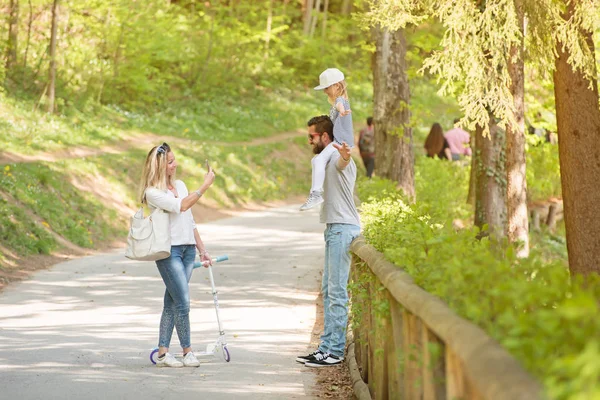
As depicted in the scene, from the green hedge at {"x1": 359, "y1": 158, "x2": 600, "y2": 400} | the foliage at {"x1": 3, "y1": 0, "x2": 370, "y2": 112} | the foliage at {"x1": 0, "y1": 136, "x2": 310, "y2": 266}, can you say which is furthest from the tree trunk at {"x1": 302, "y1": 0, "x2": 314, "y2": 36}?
the green hedge at {"x1": 359, "y1": 158, "x2": 600, "y2": 400}

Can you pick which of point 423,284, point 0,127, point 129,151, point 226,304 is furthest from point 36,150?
point 423,284

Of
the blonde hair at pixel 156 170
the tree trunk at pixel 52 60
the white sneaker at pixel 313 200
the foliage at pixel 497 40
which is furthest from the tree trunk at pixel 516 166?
the tree trunk at pixel 52 60

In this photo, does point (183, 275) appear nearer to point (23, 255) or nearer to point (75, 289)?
point (75, 289)

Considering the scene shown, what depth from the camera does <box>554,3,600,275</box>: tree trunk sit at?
452 inches

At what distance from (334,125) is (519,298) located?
199 inches

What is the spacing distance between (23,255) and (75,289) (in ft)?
11.6

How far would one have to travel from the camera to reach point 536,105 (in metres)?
25.9

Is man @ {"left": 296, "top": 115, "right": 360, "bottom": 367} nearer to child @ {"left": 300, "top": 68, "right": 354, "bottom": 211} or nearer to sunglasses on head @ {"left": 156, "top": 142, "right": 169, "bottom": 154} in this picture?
child @ {"left": 300, "top": 68, "right": 354, "bottom": 211}

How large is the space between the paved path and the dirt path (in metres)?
6.12

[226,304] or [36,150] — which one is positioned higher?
[36,150]

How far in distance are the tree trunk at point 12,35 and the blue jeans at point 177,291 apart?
25382 millimetres

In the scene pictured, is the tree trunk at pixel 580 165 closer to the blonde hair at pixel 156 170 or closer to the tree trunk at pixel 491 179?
the tree trunk at pixel 491 179

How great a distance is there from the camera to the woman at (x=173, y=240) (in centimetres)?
868

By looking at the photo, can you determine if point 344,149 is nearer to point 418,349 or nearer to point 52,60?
point 418,349
